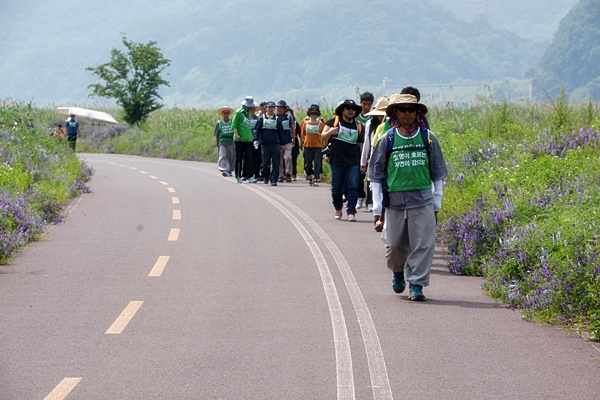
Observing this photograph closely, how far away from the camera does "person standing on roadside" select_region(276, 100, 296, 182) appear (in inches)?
1001

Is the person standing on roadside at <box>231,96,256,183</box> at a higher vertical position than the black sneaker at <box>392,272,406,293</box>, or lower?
higher

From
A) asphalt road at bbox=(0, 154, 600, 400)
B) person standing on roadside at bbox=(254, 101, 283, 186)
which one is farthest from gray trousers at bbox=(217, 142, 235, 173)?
asphalt road at bbox=(0, 154, 600, 400)

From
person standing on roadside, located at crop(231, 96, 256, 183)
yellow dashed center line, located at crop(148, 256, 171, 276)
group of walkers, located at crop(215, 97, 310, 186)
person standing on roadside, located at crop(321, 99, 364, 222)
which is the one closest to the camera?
yellow dashed center line, located at crop(148, 256, 171, 276)

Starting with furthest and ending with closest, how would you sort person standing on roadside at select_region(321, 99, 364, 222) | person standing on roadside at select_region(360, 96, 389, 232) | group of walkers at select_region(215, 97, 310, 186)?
1. group of walkers at select_region(215, 97, 310, 186)
2. person standing on roadside at select_region(321, 99, 364, 222)
3. person standing on roadside at select_region(360, 96, 389, 232)

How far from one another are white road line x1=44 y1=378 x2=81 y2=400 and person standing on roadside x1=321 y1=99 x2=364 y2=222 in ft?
34.6

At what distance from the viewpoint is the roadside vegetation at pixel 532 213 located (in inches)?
351

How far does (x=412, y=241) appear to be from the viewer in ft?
32.4

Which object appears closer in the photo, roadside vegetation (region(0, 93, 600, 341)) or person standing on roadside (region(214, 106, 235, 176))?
roadside vegetation (region(0, 93, 600, 341))

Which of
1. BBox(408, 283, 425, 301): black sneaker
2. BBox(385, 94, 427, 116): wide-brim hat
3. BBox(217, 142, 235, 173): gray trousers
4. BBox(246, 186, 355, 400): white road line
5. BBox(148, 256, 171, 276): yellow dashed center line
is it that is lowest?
BBox(148, 256, 171, 276): yellow dashed center line

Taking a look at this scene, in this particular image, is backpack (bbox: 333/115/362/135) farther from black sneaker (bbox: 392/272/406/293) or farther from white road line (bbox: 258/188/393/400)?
black sneaker (bbox: 392/272/406/293)

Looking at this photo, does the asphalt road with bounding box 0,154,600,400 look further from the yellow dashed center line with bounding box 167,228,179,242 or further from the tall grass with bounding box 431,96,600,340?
the tall grass with bounding box 431,96,600,340

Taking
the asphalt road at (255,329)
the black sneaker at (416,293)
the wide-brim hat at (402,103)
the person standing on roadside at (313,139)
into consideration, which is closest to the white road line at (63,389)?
the asphalt road at (255,329)

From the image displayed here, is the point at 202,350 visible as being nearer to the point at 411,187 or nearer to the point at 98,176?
the point at 411,187

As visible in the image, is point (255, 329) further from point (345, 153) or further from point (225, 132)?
point (225, 132)
